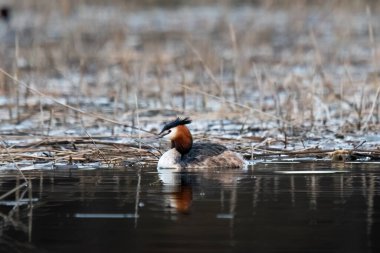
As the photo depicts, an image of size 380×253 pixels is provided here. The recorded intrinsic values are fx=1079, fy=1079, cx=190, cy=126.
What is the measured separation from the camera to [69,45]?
2064 cm

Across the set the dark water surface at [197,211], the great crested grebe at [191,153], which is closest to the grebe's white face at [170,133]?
the great crested grebe at [191,153]

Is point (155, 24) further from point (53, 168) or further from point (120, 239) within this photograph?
point (120, 239)

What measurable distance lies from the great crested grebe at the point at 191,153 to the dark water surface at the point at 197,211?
19cm

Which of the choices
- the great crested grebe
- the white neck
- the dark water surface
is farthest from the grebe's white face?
the dark water surface

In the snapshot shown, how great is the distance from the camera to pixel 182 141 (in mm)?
9656

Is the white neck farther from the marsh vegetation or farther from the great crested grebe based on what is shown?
the marsh vegetation

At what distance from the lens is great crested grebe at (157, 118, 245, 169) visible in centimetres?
950

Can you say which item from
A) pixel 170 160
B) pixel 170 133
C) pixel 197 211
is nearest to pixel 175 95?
pixel 170 133

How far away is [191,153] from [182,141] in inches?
5.3

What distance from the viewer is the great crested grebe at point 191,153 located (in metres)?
9.50

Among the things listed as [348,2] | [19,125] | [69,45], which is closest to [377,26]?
[348,2]

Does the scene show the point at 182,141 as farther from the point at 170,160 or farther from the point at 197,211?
the point at 197,211

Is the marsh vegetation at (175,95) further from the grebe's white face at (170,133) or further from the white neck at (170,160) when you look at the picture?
the grebe's white face at (170,133)

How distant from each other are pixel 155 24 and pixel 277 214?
72.8 ft
